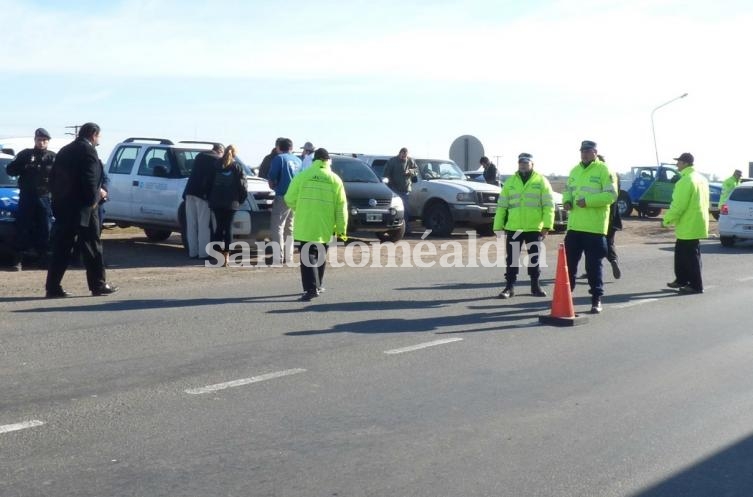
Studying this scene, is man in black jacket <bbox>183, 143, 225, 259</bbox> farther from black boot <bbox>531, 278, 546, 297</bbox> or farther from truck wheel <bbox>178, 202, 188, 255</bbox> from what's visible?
black boot <bbox>531, 278, 546, 297</bbox>

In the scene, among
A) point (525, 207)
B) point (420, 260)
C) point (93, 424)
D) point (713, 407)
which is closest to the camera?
point (93, 424)

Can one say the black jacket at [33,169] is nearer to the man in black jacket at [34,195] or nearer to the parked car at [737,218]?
the man in black jacket at [34,195]

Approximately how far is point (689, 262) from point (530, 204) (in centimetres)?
259

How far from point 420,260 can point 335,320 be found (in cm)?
740

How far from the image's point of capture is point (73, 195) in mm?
11570

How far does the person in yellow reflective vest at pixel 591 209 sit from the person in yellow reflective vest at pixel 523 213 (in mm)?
750

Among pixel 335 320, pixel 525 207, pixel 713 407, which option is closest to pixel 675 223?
pixel 525 207

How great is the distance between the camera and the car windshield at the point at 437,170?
24.4m

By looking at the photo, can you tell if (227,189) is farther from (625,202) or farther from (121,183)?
(625,202)

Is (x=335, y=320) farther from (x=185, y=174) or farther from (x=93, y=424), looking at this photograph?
(x=185, y=174)

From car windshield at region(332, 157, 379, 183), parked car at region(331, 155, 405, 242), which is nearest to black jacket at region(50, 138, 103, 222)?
parked car at region(331, 155, 405, 242)

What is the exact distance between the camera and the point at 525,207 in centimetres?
1248

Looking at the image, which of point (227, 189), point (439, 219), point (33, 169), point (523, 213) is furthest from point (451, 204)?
point (33, 169)

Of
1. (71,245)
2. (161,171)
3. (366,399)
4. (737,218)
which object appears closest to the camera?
(366,399)
